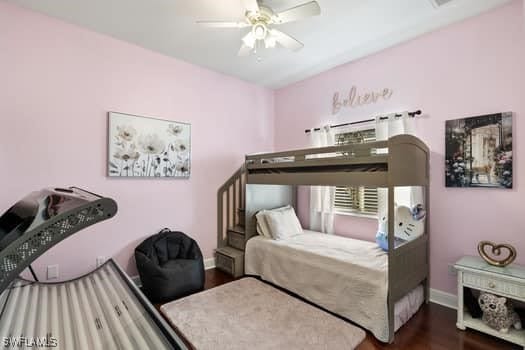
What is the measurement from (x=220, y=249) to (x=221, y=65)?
99.4 inches

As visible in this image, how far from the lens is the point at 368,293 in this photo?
2135 millimetres

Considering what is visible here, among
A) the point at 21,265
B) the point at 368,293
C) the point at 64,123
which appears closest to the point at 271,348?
the point at 368,293

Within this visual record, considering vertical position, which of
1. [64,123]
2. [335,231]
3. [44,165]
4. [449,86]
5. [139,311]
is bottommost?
[335,231]

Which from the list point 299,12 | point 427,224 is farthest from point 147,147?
point 427,224

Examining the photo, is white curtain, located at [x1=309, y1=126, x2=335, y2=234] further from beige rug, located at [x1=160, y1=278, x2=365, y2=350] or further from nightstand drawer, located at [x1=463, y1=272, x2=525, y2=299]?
nightstand drawer, located at [x1=463, y1=272, x2=525, y2=299]

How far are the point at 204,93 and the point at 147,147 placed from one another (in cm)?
111

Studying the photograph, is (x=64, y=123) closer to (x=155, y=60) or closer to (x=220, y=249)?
(x=155, y=60)

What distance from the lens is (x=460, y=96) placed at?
2463 mm

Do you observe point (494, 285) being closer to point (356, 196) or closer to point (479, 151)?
point (479, 151)

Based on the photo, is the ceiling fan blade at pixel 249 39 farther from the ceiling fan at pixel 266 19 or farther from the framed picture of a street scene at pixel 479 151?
the framed picture of a street scene at pixel 479 151

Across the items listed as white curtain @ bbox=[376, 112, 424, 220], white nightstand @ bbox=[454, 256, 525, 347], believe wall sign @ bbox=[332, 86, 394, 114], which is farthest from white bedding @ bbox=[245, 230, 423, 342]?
believe wall sign @ bbox=[332, 86, 394, 114]

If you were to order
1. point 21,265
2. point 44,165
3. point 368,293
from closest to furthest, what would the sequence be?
1. point 21,265
2. point 368,293
3. point 44,165

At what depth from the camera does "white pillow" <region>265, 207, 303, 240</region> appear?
3.22m

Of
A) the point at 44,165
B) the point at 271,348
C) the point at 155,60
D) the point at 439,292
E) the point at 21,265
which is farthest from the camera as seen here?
the point at 155,60
